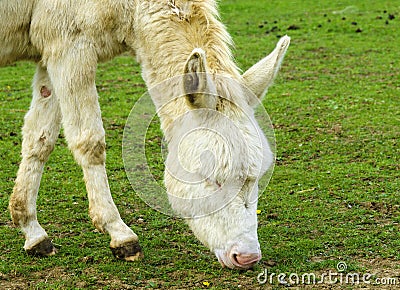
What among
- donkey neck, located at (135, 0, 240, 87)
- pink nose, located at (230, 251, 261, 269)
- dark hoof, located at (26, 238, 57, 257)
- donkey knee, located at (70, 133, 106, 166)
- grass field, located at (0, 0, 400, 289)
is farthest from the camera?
dark hoof, located at (26, 238, 57, 257)

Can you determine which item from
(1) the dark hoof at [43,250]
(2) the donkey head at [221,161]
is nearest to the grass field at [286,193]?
(1) the dark hoof at [43,250]

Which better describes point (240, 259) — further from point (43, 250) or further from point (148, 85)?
point (43, 250)

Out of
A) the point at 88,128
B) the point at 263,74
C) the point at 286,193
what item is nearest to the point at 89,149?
the point at 88,128

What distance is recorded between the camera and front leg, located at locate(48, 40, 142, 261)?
5203mm

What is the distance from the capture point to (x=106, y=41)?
17.3 feet

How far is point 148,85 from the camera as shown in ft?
17.1

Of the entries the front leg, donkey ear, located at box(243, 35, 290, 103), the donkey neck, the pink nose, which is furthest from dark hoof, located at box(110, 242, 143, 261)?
donkey ear, located at box(243, 35, 290, 103)

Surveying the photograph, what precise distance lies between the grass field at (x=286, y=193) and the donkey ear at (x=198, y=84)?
1.33 meters

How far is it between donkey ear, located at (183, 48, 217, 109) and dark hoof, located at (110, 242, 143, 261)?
137 centimetres

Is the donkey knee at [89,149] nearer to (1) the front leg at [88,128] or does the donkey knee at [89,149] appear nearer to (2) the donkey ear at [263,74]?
(1) the front leg at [88,128]

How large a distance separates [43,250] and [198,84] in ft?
6.92

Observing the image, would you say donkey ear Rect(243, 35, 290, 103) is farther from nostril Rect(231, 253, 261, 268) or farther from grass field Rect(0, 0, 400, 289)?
grass field Rect(0, 0, 400, 289)

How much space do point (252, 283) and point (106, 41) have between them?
6.96ft

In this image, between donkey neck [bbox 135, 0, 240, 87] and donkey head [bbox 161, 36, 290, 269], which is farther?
donkey neck [bbox 135, 0, 240, 87]
